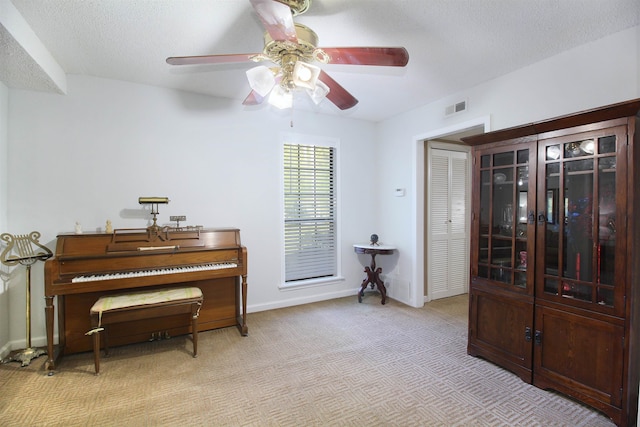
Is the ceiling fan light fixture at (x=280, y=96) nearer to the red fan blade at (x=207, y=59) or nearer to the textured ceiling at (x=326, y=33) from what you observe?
the red fan blade at (x=207, y=59)

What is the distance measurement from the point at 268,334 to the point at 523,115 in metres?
3.26

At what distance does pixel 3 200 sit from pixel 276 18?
3.00 meters

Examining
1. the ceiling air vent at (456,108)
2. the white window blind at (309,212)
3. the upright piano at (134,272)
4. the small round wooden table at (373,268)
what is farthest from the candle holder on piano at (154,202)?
the ceiling air vent at (456,108)

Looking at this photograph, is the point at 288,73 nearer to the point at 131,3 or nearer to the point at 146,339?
the point at 131,3

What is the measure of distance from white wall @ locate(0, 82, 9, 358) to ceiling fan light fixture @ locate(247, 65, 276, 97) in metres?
2.41

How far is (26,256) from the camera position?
8.73ft

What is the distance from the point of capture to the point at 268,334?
318 centimetres

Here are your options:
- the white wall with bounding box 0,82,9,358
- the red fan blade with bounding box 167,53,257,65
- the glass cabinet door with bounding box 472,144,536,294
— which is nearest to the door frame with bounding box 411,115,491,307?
the glass cabinet door with bounding box 472,144,536,294

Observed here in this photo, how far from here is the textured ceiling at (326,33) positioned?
1931 mm

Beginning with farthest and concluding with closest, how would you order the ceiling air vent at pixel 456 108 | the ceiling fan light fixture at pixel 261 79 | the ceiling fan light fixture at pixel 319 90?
1. the ceiling air vent at pixel 456 108
2. the ceiling fan light fixture at pixel 319 90
3. the ceiling fan light fixture at pixel 261 79

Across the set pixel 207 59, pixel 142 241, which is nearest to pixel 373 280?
pixel 142 241

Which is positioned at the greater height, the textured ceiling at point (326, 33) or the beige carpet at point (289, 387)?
the textured ceiling at point (326, 33)

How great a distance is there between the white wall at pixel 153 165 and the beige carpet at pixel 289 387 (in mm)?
941

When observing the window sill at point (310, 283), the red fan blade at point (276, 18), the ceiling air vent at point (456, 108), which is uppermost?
the ceiling air vent at point (456, 108)
